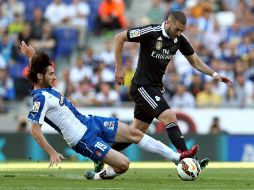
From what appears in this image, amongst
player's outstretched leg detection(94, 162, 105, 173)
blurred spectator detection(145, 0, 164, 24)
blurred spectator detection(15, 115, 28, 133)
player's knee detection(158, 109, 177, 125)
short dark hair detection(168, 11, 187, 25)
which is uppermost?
short dark hair detection(168, 11, 187, 25)

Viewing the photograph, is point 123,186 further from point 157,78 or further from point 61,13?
point 61,13

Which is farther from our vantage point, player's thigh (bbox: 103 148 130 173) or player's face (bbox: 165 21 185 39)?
player's face (bbox: 165 21 185 39)

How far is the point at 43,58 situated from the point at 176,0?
1465 centimetres

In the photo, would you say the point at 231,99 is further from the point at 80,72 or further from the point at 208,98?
the point at 80,72

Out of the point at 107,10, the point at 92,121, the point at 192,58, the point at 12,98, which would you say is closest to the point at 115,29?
the point at 107,10

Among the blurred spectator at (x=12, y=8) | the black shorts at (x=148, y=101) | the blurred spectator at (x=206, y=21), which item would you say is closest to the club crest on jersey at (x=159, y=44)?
the black shorts at (x=148, y=101)

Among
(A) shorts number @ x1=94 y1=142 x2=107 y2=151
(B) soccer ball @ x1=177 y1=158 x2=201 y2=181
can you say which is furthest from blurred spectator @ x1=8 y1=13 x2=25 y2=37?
(B) soccer ball @ x1=177 y1=158 x2=201 y2=181

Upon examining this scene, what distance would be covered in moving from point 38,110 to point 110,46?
13065 millimetres

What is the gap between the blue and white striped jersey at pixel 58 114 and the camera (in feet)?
37.9

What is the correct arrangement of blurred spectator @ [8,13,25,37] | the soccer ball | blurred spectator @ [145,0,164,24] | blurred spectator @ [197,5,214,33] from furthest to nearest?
blurred spectator @ [8,13,25,37]
blurred spectator @ [145,0,164,24]
blurred spectator @ [197,5,214,33]
the soccer ball

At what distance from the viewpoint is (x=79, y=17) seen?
83.7 feet

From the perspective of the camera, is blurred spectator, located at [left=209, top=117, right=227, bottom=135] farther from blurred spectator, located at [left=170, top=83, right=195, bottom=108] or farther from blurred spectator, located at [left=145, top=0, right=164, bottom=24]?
blurred spectator, located at [left=145, top=0, right=164, bottom=24]

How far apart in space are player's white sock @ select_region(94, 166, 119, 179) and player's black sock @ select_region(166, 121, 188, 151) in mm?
1031

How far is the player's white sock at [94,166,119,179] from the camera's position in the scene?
12.3 meters
